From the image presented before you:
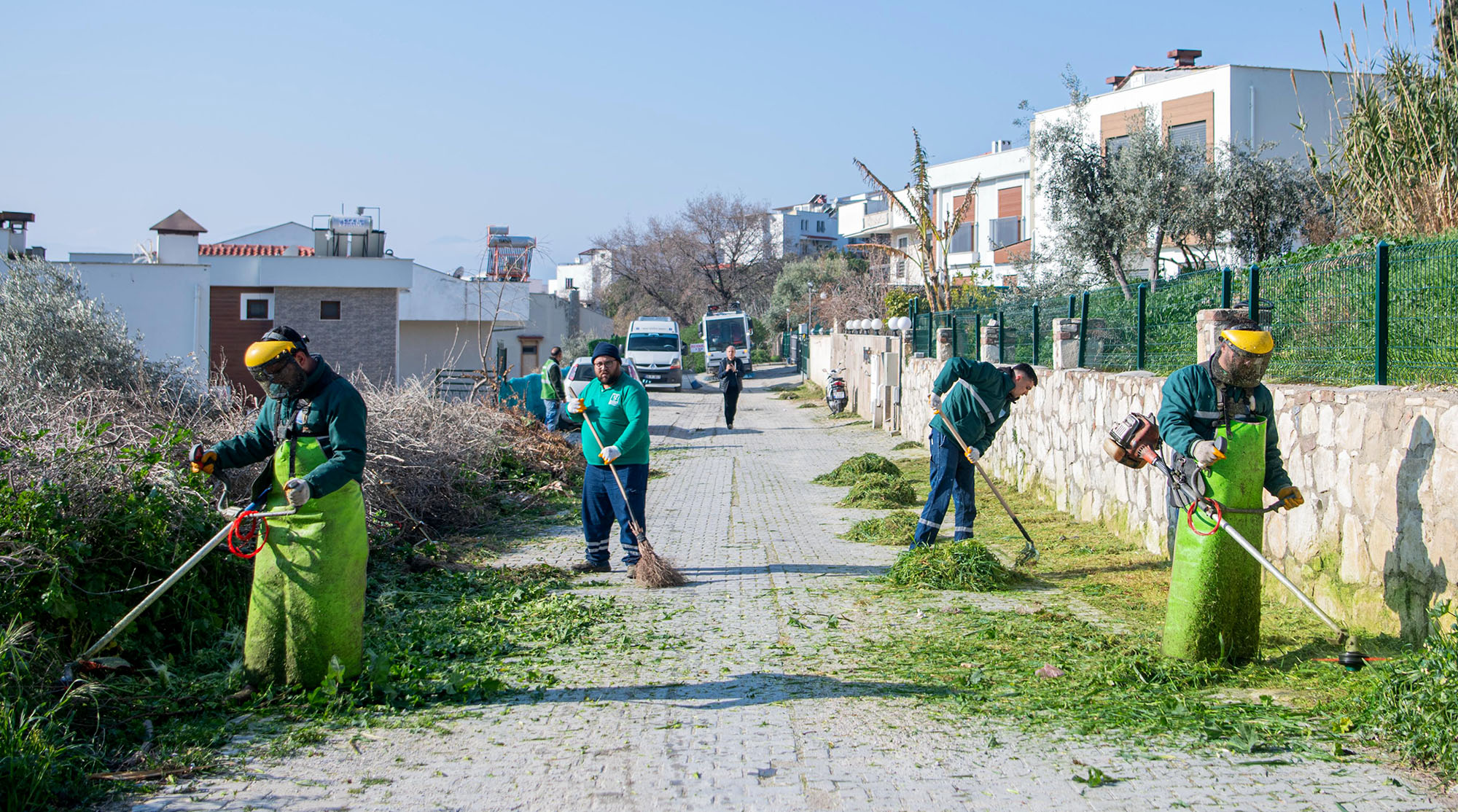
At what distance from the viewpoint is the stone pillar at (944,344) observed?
57.6 feet

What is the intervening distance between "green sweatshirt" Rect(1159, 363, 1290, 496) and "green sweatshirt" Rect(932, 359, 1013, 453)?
10.1ft

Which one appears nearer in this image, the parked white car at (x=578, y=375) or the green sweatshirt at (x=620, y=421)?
the green sweatshirt at (x=620, y=421)

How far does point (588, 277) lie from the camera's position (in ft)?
377

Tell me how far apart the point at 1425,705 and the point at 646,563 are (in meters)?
4.91

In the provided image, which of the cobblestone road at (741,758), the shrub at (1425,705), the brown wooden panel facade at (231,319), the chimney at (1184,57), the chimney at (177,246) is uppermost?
the chimney at (1184,57)

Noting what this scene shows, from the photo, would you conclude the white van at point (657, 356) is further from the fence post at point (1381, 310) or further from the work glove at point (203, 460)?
the work glove at point (203, 460)

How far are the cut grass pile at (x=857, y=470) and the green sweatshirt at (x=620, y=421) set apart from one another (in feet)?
19.9

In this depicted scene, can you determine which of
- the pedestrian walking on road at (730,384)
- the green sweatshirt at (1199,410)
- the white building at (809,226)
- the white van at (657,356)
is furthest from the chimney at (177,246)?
the white building at (809,226)

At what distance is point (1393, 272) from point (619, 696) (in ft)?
17.4

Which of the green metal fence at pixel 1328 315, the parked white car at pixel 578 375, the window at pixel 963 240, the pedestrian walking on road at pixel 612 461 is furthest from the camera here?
the window at pixel 963 240

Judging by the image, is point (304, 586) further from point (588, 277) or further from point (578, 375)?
point (588, 277)

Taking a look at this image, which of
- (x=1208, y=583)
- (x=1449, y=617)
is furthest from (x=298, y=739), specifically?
(x=1449, y=617)

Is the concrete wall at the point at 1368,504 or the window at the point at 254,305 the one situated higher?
the window at the point at 254,305

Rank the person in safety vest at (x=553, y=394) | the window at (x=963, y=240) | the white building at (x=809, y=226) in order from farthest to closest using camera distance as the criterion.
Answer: the white building at (x=809, y=226) < the window at (x=963, y=240) < the person in safety vest at (x=553, y=394)
